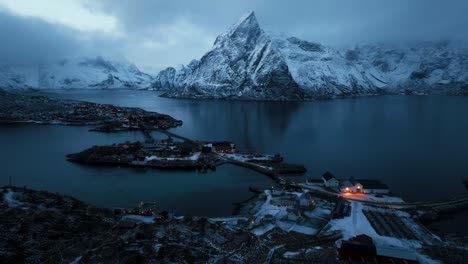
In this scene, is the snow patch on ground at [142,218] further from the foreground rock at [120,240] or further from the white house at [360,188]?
the white house at [360,188]

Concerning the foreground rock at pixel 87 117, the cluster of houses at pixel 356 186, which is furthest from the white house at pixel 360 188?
the foreground rock at pixel 87 117

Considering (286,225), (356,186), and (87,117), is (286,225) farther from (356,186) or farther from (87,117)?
(87,117)

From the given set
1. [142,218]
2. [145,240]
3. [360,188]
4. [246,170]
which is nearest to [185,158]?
[246,170]

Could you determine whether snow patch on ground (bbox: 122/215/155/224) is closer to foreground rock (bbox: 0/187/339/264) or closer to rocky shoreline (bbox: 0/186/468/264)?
rocky shoreline (bbox: 0/186/468/264)

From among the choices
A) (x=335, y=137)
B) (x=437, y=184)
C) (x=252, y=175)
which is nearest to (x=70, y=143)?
(x=252, y=175)

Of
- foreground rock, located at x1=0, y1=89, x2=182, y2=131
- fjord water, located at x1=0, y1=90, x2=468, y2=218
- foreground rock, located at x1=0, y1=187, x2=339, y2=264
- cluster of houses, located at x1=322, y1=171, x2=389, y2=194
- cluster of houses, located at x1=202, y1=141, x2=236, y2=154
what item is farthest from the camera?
foreground rock, located at x1=0, y1=89, x2=182, y2=131

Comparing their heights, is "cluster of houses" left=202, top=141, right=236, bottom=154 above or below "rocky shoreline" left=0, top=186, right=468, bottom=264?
above

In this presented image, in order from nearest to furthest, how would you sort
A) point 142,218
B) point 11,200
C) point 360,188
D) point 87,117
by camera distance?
1. point 11,200
2. point 142,218
3. point 360,188
4. point 87,117

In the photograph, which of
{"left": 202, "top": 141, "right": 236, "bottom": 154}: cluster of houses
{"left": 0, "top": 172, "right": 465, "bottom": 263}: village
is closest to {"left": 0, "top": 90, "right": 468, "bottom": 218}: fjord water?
{"left": 0, "top": 172, "right": 465, "bottom": 263}: village
